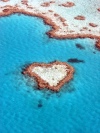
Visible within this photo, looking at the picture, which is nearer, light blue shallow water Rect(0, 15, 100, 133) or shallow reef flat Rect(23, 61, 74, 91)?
light blue shallow water Rect(0, 15, 100, 133)

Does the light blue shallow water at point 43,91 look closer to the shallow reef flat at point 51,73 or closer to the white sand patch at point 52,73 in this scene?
the shallow reef flat at point 51,73

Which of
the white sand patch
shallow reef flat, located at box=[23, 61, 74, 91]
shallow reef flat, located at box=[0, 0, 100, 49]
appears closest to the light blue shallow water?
shallow reef flat, located at box=[23, 61, 74, 91]

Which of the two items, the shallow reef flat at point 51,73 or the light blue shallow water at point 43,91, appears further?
the shallow reef flat at point 51,73

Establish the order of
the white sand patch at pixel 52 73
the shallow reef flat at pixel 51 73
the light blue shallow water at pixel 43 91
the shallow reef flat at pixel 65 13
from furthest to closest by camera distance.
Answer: the shallow reef flat at pixel 65 13
the white sand patch at pixel 52 73
the shallow reef flat at pixel 51 73
the light blue shallow water at pixel 43 91

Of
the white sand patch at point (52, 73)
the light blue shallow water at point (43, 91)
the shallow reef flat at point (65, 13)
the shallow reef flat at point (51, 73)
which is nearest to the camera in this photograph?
the light blue shallow water at point (43, 91)

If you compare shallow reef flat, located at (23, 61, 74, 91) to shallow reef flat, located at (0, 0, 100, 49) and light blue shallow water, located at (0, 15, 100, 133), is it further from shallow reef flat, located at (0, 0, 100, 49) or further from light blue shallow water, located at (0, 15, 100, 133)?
shallow reef flat, located at (0, 0, 100, 49)

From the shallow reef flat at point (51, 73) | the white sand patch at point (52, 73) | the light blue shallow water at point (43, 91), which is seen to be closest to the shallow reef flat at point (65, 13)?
the light blue shallow water at point (43, 91)

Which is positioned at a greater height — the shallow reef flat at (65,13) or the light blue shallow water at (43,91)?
the shallow reef flat at (65,13)
